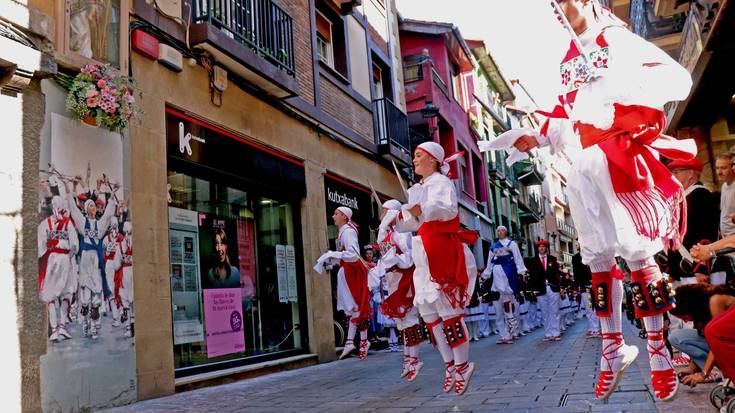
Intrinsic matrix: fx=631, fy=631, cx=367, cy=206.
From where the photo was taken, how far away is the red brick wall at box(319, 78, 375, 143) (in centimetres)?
1274

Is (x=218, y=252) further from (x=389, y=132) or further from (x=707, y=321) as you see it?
(x=389, y=132)

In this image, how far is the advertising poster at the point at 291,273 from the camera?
34.4 feet

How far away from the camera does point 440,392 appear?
5.51 meters

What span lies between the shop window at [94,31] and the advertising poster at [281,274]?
444 centimetres

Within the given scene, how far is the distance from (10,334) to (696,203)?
230 inches

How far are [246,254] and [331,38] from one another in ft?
21.9

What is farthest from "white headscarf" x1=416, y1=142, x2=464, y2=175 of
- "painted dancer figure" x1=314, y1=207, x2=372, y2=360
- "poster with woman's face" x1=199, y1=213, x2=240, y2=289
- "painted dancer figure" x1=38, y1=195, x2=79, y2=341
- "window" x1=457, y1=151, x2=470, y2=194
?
"window" x1=457, y1=151, x2=470, y2=194

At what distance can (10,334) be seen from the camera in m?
5.09

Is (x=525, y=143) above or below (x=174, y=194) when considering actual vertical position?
below

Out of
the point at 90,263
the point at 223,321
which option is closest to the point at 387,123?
the point at 223,321

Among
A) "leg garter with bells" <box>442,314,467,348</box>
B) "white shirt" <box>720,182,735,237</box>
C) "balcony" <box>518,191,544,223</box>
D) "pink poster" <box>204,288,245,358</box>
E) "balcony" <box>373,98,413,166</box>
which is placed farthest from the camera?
"balcony" <box>518,191,544,223</box>

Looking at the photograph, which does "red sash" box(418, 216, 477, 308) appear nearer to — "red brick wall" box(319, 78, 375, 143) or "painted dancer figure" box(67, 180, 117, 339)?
"painted dancer figure" box(67, 180, 117, 339)

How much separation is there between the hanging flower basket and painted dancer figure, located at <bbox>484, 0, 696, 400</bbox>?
428 cm

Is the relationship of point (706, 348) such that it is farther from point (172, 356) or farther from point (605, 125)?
point (172, 356)
